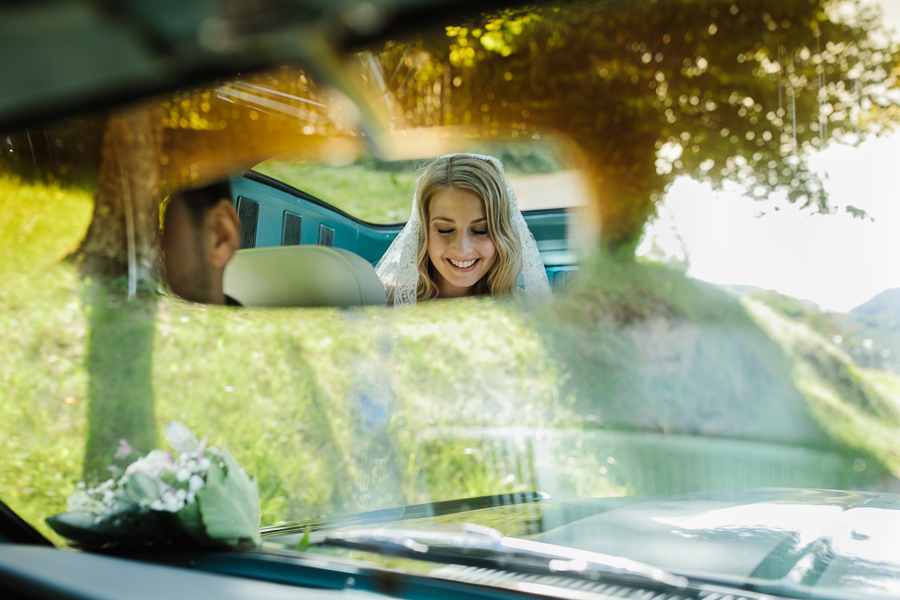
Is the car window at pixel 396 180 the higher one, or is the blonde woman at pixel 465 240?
the car window at pixel 396 180

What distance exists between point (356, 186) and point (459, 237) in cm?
45

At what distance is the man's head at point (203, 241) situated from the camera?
2.16 m

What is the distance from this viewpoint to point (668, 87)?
5.07 m

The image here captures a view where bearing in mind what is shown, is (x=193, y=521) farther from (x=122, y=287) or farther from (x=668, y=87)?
(x=668, y=87)

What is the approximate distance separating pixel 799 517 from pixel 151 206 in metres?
3.77

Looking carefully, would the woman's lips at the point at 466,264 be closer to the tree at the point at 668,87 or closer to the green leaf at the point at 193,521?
the green leaf at the point at 193,521

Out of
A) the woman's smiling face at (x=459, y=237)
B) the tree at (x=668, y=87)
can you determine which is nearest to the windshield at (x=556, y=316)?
the tree at (x=668, y=87)

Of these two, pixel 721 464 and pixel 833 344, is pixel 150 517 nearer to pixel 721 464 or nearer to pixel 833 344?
pixel 721 464

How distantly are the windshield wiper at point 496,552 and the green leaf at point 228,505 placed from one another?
29 cm

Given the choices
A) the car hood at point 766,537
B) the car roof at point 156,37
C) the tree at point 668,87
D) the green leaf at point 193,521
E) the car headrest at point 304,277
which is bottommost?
the car hood at point 766,537

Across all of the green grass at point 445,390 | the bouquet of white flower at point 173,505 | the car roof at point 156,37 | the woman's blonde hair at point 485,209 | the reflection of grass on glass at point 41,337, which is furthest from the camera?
the green grass at point 445,390

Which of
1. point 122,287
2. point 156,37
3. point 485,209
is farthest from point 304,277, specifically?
point 122,287

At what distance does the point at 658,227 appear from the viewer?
5500 millimetres

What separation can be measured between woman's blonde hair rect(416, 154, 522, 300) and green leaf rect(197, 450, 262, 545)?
945 mm
